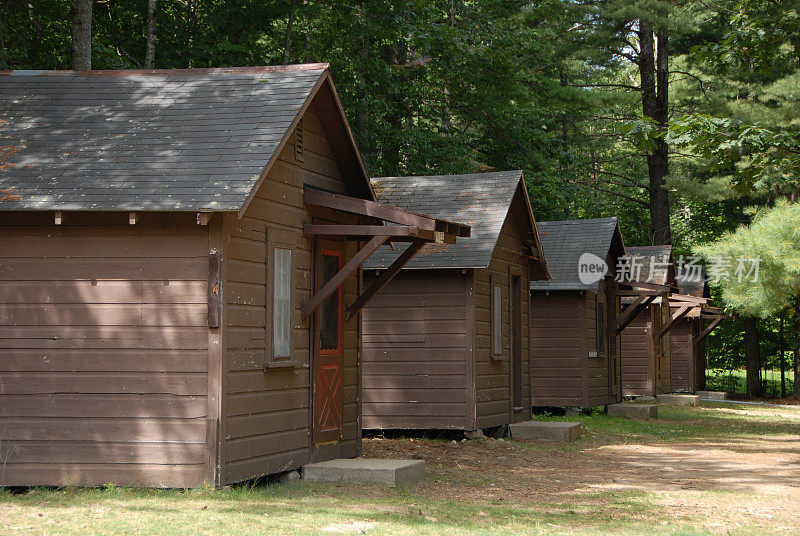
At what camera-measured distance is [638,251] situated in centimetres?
3058

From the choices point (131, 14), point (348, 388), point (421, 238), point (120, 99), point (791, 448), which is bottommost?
point (791, 448)

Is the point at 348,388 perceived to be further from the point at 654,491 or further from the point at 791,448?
the point at 791,448

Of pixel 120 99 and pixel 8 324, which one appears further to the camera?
pixel 120 99

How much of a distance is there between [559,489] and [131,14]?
20065 millimetres

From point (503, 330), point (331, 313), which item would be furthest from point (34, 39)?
point (331, 313)

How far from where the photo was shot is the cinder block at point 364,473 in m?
10.5

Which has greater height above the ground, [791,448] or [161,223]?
[161,223]

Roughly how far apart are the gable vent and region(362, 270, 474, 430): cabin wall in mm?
5611

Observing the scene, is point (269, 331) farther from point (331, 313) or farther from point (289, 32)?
point (289, 32)

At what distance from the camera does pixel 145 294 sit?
375 inches

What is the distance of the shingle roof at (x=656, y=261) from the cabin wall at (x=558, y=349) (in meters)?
6.45

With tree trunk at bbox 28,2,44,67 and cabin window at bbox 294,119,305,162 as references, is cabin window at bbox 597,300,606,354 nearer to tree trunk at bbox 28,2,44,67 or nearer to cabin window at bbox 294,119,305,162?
cabin window at bbox 294,119,305,162

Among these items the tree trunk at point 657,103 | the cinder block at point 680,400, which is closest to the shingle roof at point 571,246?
the cinder block at point 680,400

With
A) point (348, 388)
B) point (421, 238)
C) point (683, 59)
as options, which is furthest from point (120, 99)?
point (683, 59)
